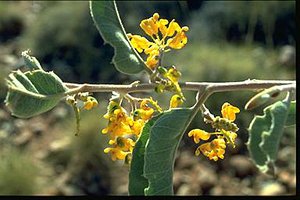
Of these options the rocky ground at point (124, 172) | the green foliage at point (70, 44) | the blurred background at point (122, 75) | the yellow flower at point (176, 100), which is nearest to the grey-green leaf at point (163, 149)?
the yellow flower at point (176, 100)

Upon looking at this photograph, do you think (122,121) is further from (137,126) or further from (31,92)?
(31,92)

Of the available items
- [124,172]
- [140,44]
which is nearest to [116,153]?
[140,44]

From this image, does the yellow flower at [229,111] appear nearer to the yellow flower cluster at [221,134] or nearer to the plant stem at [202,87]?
the yellow flower cluster at [221,134]

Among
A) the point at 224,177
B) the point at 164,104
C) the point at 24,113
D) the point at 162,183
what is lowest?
the point at 224,177

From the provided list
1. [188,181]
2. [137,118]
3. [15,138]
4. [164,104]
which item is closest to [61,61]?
[15,138]

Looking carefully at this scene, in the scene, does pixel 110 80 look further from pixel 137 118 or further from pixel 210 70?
pixel 137 118

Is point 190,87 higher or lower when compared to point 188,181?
higher
